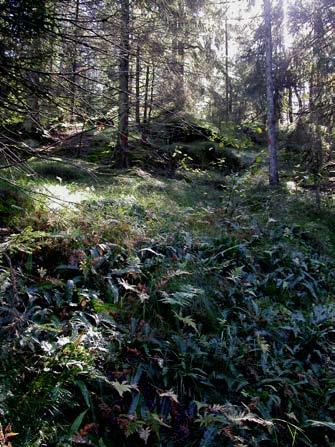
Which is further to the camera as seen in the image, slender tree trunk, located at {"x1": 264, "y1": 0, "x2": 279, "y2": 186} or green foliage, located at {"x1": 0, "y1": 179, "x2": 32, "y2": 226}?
slender tree trunk, located at {"x1": 264, "y1": 0, "x2": 279, "y2": 186}

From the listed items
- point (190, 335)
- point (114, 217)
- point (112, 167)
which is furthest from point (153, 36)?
point (190, 335)

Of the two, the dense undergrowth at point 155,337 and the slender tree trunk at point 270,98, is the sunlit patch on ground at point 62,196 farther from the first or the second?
the slender tree trunk at point 270,98

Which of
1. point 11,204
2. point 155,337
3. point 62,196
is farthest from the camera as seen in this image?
Result: point 62,196

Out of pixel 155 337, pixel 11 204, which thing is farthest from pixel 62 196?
pixel 155 337

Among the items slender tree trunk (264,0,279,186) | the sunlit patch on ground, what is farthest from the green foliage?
slender tree trunk (264,0,279,186)

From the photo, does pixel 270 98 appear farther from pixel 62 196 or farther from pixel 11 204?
pixel 11 204

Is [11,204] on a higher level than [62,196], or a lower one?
lower

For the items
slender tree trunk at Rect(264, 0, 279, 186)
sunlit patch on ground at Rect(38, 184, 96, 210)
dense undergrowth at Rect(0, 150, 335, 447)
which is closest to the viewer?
dense undergrowth at Rect(0, 150, 335, 447)

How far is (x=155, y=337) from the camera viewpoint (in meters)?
3.23

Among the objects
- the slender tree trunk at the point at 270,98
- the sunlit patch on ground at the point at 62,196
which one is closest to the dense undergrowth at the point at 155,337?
the sunlit patch on ground at the point at 62,196

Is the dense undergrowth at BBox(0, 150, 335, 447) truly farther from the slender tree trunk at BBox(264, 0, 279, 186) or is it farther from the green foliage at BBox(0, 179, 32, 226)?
the slender tree trunk at BBox(264, 0, 279, 186)

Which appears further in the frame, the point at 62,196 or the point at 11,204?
the point at 62,196

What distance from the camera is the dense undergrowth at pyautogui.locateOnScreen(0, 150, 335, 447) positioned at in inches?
95.4

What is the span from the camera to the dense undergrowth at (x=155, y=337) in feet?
7.95
